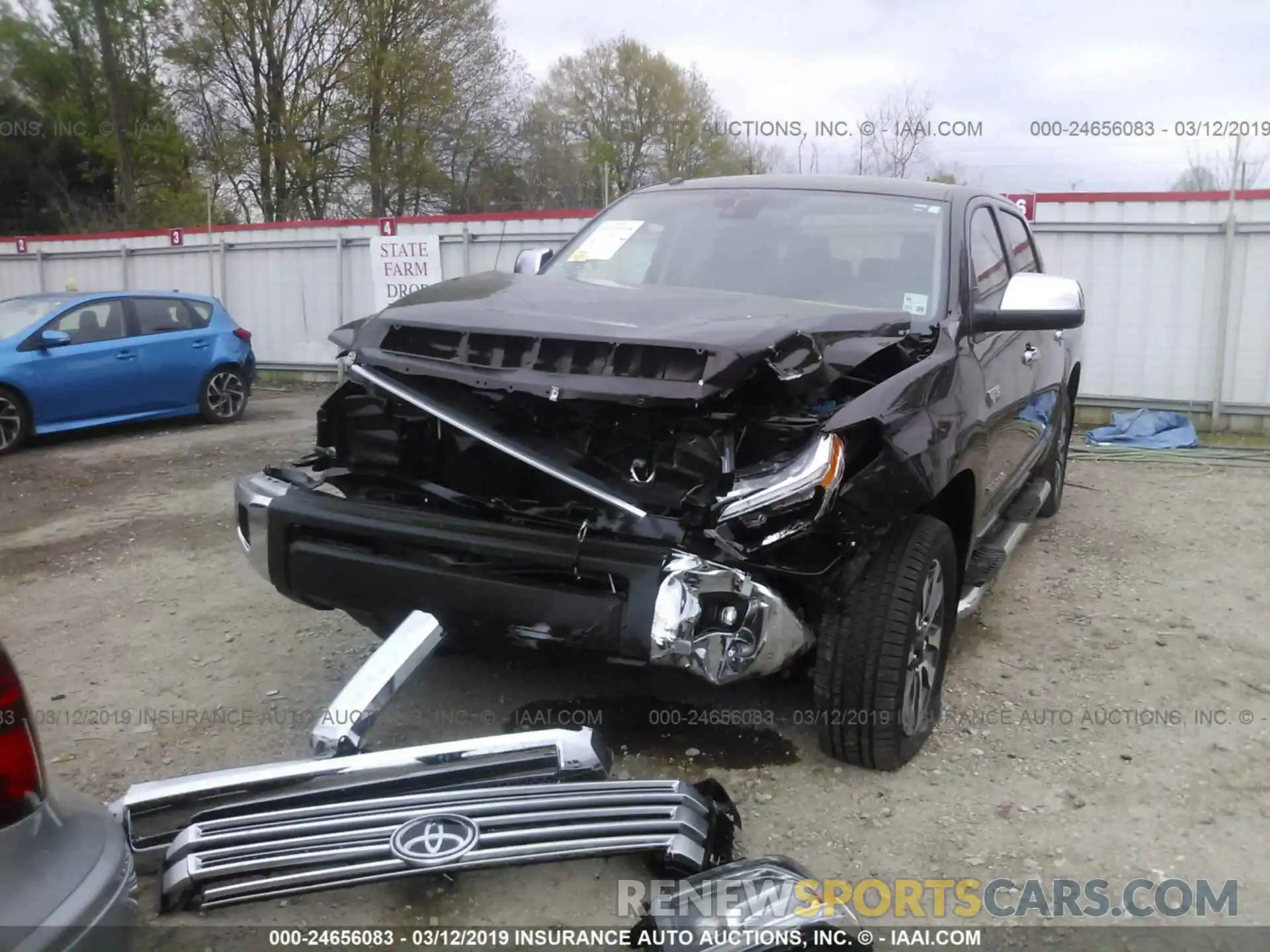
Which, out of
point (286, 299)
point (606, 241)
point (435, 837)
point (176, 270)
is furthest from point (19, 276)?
point (435, 837)

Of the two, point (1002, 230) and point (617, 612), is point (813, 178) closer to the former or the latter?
point (1002, 230)

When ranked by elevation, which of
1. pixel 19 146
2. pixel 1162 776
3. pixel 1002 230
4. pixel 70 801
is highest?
pixel 19 146

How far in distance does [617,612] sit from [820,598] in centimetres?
66

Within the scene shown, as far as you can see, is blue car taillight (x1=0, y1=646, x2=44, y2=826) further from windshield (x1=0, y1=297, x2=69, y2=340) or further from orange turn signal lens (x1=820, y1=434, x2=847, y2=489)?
windshield (x1=0, y1=297, x2=69, y2=340)

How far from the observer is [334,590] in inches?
124

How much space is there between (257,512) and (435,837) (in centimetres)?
126

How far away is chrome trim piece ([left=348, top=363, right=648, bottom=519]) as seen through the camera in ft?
9.25

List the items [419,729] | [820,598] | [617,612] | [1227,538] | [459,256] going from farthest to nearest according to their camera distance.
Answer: [459,256], [1227,538], [419,729], [820,598], [617,612]

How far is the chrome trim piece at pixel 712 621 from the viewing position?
266cm

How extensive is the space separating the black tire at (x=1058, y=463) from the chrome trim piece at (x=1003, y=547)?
94 millimetres

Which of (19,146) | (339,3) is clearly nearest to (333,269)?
(339,3)

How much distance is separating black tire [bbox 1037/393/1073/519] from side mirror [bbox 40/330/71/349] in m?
8.08

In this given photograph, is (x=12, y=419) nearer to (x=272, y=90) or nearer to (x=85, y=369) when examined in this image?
(x=85, y=369)

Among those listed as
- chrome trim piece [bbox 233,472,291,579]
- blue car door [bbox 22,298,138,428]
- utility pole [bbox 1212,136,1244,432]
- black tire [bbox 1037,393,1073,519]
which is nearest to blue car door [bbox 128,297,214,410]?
blue car door [bbox 22,298,138,428]
